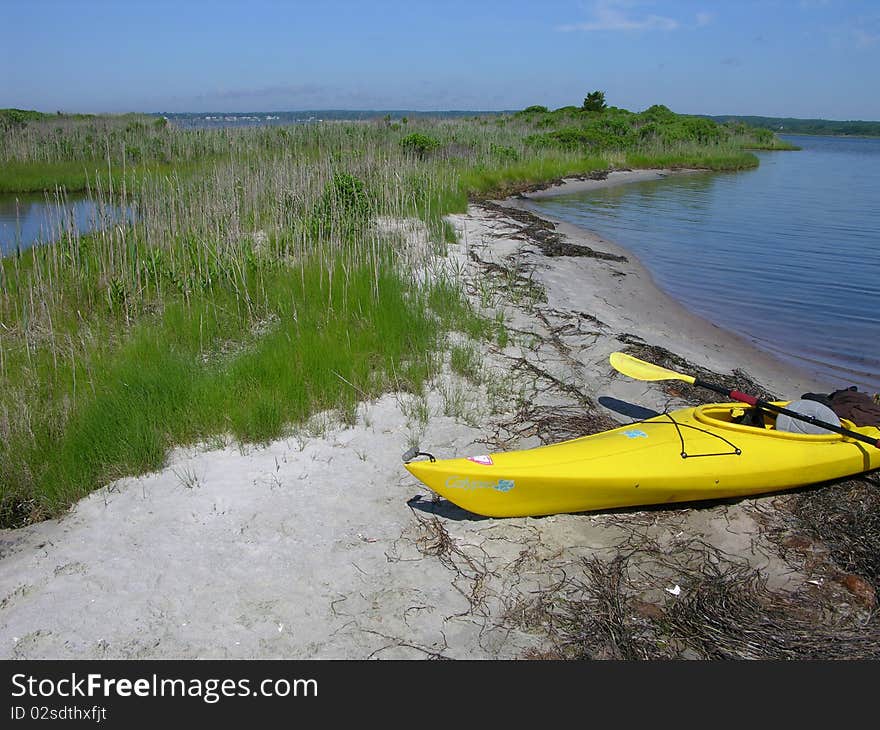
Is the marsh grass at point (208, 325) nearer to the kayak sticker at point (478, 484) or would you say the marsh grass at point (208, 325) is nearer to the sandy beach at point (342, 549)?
the sandy beach at point (342, 549)

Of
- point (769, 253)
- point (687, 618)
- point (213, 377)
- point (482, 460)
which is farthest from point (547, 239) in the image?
point (687, 618)

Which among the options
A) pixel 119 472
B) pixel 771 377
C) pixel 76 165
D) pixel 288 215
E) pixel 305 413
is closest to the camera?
pixel 119 472

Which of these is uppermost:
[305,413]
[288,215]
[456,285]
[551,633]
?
[288,215]

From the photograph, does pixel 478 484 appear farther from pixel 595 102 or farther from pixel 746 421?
pixel 595 102

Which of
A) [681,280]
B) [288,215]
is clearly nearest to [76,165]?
[288,215]

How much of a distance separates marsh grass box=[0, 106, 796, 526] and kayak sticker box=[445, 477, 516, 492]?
1619mm

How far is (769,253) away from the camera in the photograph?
1327cm

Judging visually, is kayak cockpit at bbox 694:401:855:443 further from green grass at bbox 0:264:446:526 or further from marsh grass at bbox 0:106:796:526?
green grass at bbox 0:264:446:526

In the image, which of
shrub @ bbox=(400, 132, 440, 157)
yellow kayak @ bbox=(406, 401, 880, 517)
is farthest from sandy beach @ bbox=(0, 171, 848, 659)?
shrub @ bbox=(400, 132, 440, 157)

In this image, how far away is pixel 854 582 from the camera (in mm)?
3711

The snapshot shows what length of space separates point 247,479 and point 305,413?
2.72 feet

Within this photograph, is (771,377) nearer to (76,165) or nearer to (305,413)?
(305,413)

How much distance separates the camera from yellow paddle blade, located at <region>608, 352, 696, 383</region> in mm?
5582

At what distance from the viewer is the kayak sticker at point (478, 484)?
147 inches
